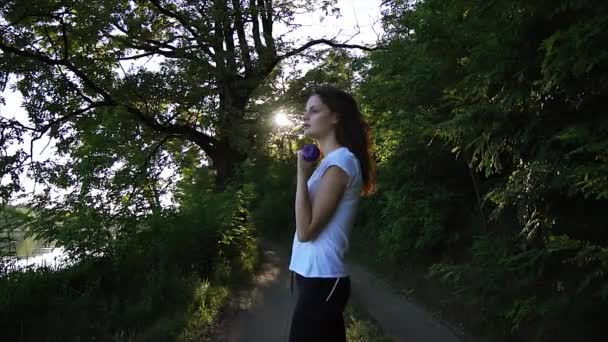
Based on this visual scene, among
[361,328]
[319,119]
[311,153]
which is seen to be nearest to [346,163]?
[311,153]

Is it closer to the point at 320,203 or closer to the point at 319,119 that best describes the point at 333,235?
the point at 320,203

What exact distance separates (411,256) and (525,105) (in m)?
6.02

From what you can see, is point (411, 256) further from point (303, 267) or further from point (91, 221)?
point (303, 267)

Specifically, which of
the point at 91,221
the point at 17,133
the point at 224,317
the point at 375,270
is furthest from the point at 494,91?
the point at 17,133

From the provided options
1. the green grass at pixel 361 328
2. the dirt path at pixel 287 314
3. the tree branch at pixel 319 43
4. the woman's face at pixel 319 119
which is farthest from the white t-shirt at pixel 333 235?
the tree branch at pixel 319 43

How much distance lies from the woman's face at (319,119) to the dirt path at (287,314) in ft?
15.8

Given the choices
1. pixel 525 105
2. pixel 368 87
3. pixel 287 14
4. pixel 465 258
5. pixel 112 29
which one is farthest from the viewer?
pixel 287 14

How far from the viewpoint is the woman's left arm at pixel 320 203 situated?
202cm

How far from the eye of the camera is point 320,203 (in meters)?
2.02

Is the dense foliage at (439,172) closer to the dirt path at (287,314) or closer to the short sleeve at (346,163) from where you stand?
the dirt path at (287,314)

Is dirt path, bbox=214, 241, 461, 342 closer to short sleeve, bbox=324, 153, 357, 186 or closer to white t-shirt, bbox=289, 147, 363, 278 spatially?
white t-shirt, bbox=289, 147, 363, 278

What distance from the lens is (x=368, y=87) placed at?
1097 centimetres

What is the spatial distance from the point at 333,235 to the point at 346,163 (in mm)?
300

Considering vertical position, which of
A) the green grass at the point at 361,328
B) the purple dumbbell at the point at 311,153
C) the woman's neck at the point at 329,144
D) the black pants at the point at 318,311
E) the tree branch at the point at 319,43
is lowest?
the green grass at the point at 361,328
